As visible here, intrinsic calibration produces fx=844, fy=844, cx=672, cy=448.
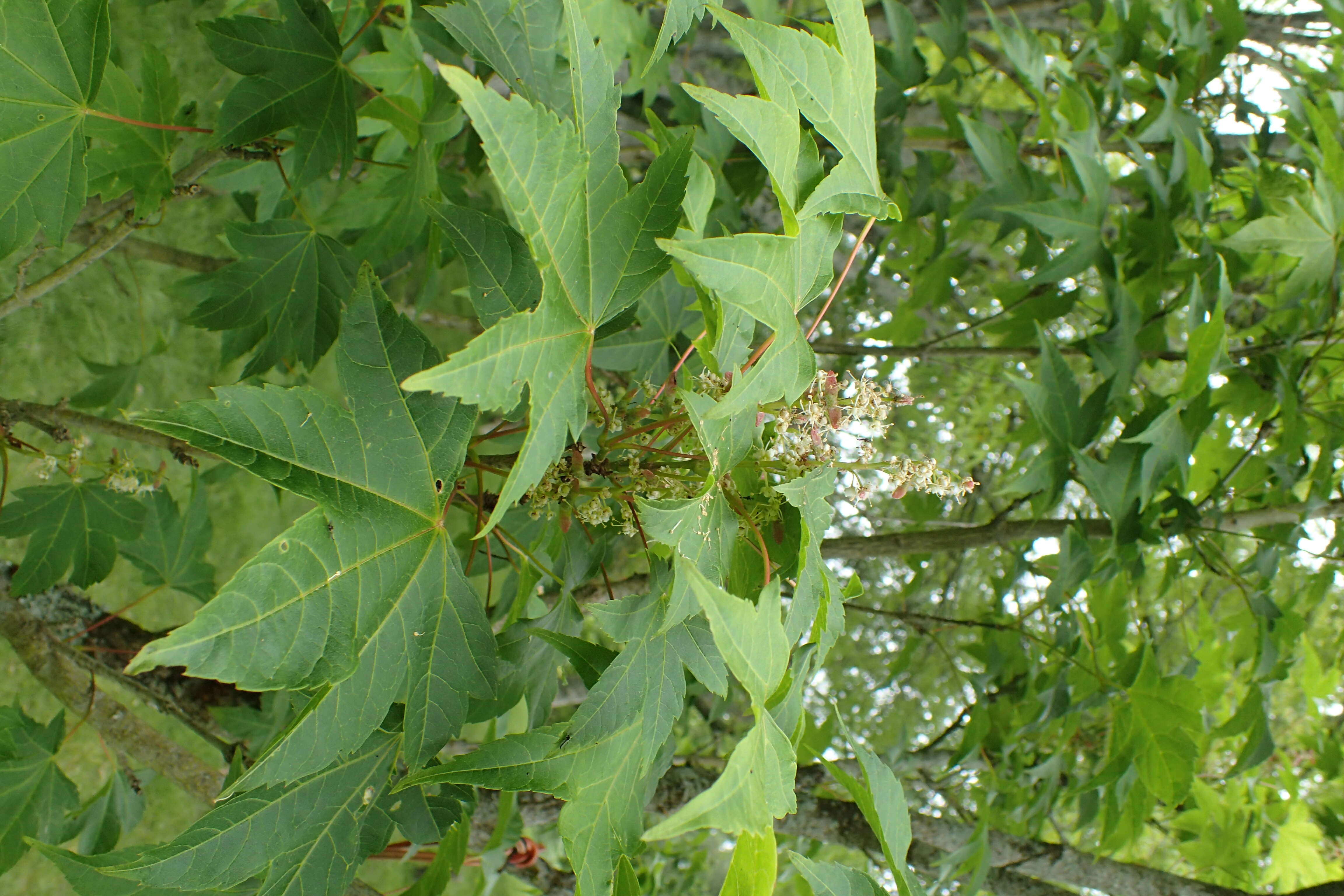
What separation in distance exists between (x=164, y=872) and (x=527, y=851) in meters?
0.81

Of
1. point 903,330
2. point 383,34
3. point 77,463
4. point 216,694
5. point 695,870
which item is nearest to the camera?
point 77,463

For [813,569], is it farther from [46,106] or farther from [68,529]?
[68,529]

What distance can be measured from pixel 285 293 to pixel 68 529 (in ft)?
1.39

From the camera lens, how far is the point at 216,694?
3.88ft

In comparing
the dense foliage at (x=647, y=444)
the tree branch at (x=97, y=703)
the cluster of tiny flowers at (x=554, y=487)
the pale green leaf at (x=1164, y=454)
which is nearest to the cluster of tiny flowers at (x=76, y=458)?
the dense foliage at (x=647, y=444)

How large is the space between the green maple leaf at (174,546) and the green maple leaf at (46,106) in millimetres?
532

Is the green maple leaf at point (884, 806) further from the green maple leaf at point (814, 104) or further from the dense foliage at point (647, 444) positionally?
the green maple leaf at point (814, 104)

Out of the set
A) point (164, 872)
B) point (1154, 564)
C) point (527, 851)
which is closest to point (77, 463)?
point (164, 872)

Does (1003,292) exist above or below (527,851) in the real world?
above

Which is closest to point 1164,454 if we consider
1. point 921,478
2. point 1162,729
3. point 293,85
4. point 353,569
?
point 1162,729

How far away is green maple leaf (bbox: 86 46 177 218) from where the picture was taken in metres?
0.90

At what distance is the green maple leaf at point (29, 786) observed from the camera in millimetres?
968

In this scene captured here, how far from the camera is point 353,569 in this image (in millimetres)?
518

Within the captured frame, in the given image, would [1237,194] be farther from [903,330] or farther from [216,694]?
[216,694]
